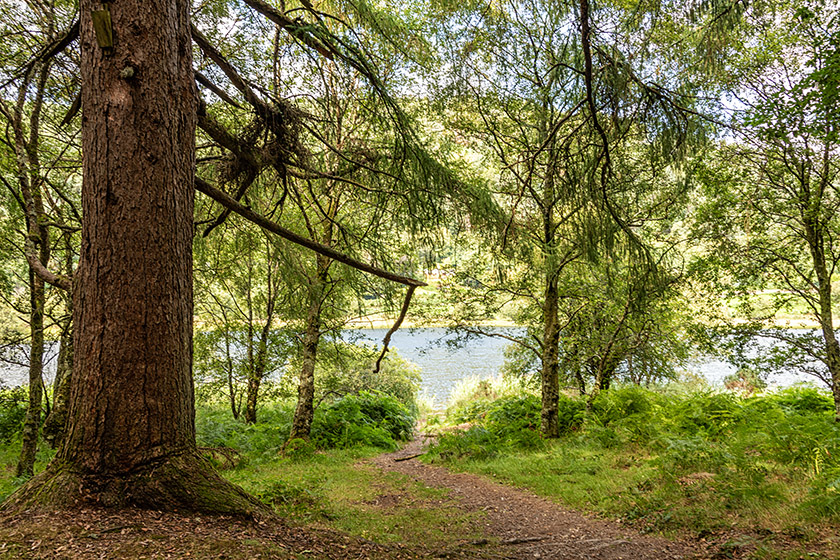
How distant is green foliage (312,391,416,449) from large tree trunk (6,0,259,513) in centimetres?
677

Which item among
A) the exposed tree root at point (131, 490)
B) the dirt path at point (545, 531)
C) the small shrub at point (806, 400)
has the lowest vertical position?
the dirt path at point (545, 531)

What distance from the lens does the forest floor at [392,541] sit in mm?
1969

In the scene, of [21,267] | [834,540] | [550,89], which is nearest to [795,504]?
[834,540]

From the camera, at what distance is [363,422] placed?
1005 centimetres

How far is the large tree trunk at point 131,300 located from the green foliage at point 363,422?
677cm

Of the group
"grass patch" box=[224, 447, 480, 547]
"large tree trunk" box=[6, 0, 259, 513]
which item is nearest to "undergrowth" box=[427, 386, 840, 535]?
"grass patch" box=[224, 447, 480, 547]

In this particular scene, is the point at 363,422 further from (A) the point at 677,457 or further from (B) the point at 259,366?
→ (A) the point at 677,457

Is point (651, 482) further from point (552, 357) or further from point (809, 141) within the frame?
point (809, 141)

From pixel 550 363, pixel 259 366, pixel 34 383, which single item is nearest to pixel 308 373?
pixel 259 366

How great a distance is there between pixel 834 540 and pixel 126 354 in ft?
14.5

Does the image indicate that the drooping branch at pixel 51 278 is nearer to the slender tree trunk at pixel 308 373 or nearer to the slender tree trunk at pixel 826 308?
the slender tree trunk at pixel 308 373

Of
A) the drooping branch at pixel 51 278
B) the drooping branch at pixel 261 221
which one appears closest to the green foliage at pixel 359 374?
the drooping branch at pixel 51 278

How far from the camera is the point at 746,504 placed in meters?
3.88

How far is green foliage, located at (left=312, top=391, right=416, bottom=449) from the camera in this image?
914cm
